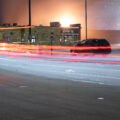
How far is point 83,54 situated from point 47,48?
29.1 feet

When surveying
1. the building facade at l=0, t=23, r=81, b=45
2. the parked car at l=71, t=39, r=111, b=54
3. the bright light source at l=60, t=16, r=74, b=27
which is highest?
the bright light source at l=60, t=16, r=74, b=27

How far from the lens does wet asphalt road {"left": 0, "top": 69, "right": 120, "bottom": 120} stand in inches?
304

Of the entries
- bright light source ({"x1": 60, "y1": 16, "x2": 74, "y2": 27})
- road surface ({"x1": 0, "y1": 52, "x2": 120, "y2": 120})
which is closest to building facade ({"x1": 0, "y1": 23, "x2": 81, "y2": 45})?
bright light source ({"x1": 60, "y1": 16, "x2": 74, "y2": 27})

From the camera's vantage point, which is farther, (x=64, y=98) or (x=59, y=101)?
(x=64, y=98)

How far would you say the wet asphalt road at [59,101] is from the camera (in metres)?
7.72

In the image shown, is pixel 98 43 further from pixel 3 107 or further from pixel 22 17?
pixel 22 17

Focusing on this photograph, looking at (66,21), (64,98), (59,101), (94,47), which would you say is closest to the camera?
(59,101)

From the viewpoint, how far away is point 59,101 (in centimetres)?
952

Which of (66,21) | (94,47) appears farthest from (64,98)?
(66,21)

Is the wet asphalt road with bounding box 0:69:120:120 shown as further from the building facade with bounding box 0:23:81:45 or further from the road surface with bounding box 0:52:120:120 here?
the building facade with bounding box 0:23:81:45

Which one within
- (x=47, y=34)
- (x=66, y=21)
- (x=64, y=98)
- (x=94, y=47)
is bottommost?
(x=64, y=98)

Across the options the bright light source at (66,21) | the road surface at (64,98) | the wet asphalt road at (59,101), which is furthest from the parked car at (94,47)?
the bright light source at (66,21)

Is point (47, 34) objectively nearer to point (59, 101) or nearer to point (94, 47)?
point (94, 47)

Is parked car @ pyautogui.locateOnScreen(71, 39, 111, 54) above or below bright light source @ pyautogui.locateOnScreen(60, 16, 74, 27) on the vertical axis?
below
